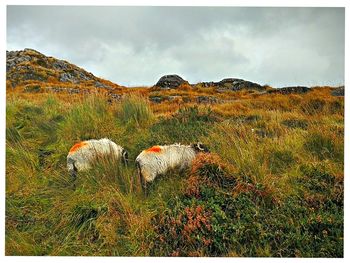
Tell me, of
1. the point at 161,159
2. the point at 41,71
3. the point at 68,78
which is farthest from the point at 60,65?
the point at 161,159

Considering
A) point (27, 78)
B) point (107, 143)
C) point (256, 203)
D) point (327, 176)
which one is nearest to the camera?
point (256, 203)

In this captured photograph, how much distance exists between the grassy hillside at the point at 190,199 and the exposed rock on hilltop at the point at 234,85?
1295 centimetres

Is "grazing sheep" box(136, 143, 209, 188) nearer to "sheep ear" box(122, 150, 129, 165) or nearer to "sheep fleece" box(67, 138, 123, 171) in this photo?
"sheep ear" box(122, 150, 129, 165)

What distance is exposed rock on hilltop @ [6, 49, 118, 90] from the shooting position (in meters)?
24.8

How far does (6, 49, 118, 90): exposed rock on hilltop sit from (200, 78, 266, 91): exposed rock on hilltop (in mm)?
7059

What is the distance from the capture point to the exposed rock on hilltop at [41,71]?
24812 mm

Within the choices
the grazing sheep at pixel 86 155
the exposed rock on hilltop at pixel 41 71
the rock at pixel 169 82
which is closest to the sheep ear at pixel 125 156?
the grazing sheep at pixel 86 155

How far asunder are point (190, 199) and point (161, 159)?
715mm

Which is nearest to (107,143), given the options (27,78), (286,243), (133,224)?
(133,224)

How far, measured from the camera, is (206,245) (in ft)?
11.4

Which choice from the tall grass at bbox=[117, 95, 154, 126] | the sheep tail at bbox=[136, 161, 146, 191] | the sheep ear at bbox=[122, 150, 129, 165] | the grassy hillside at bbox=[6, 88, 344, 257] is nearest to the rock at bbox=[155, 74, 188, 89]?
the tall grass at bbox=[117, 95, 154, 126]

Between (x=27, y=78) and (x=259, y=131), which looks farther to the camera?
(x=27, y=78)
